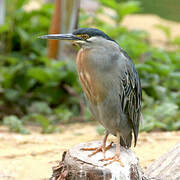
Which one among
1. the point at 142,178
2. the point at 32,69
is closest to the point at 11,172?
the point at 142,178

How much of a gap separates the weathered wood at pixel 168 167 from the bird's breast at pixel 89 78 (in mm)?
942

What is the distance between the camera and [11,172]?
4301 millimetres

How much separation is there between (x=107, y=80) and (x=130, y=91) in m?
0.33

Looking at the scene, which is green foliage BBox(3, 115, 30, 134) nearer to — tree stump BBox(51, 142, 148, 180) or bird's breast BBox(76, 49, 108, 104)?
tree stump BBox(51, 142, 148, 180)

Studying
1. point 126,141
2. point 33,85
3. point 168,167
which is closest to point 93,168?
point 126,141

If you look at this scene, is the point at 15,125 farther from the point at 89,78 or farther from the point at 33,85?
the point at 89,78

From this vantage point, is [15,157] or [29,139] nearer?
[15,157]

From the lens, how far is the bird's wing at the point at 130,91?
330cm

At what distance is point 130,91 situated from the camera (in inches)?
135

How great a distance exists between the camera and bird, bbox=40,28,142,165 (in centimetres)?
313

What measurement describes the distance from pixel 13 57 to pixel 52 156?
338 centimetres

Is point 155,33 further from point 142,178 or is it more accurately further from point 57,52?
point 142,178

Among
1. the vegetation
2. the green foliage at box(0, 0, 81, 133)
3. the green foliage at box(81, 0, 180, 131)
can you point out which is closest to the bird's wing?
the green foliage at box(81, 0, 180, 131)

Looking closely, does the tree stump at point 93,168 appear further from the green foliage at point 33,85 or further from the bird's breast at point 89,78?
the green foliage at point 33,85
